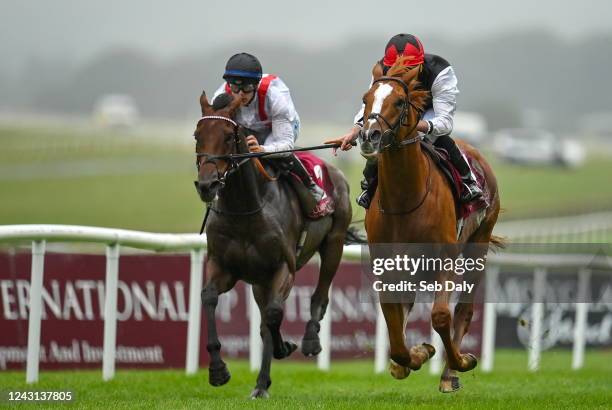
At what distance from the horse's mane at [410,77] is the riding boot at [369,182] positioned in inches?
23.9

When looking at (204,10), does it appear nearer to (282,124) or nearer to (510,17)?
(510,17)

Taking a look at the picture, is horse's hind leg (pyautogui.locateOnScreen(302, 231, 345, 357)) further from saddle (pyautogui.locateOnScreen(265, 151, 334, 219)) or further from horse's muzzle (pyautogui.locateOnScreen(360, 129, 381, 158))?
horse's muzzle (pyautogui.locateOnScreen(360, 129, 381, 158))

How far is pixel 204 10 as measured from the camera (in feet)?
388

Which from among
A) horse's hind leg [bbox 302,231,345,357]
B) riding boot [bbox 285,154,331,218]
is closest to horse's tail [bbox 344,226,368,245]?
horse's hind leg [bbox 302,231,345,357]

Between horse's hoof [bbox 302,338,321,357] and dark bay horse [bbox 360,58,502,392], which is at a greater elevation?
dark bay horse [bbox 360,58,502,392]

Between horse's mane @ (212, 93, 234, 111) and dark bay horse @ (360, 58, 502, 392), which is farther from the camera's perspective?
horse's mane @ (212, 93, 234, 111)

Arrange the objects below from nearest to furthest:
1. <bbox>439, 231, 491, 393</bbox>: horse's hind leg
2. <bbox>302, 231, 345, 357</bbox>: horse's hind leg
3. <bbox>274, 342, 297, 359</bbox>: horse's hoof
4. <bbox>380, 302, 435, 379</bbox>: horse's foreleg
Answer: <bbox>380, 302, 435, 379</bbox>: horse's foreleg → <bbox>439, 231, 491, 393</bbox>: horse's hind leg → <bbox>274, 342, 297, 359</bbox>: horse's hoof → <bbox>302, 231, 345, 357</bbox>: horse's hind leg

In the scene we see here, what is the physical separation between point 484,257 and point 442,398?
4.48 ft

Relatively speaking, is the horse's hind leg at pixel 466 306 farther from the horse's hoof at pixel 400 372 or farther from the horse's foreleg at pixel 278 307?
the horse's foreleg at pixel 278 307

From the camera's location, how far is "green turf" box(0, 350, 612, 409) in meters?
7.77

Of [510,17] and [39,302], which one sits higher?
[510,17]

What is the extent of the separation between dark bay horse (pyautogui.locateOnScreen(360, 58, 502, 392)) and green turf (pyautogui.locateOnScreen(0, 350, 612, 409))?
412 millimetres

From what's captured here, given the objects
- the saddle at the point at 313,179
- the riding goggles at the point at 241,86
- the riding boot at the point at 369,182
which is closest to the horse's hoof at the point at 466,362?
the riding boot at the point at 369,182

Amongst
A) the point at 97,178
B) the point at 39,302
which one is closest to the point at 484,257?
the point at 39,302
